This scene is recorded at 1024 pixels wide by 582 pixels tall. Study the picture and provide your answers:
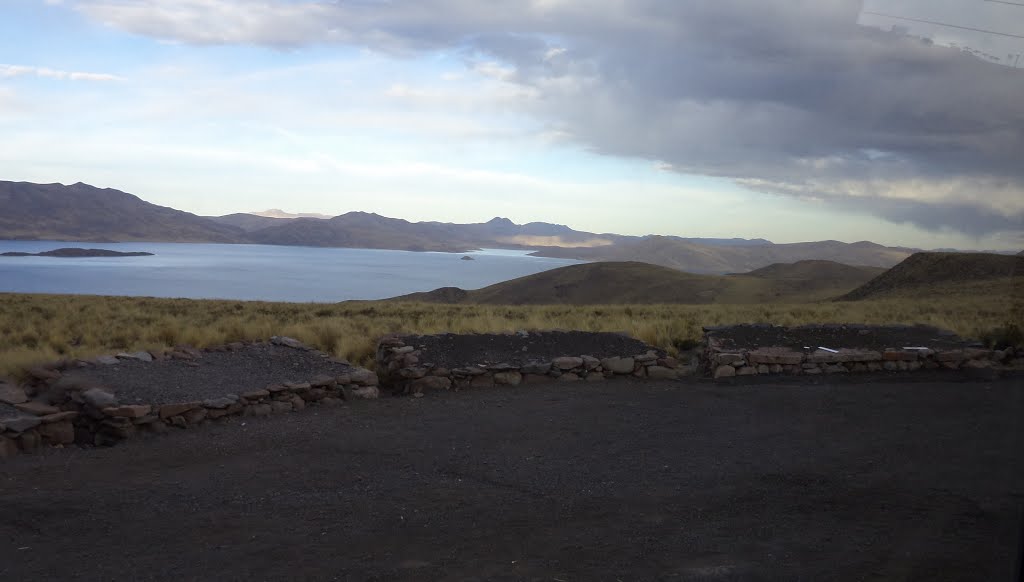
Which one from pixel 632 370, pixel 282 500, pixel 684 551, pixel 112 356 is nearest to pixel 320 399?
pixel 112 356

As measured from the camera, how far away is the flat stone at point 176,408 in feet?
28.3

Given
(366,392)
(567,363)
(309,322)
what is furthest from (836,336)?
(309,322)

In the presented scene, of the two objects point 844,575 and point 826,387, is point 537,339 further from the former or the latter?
point 844,575

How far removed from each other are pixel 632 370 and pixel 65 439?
828cm

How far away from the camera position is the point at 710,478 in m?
6.97

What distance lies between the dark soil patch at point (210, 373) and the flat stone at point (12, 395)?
0.59 m

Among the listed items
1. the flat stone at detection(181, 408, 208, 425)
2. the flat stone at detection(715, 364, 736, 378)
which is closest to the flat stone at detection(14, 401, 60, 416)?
the flat stone at detection(181, 408, 208, 425)

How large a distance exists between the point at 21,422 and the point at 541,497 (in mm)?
5674

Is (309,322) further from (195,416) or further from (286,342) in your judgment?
(195,416)

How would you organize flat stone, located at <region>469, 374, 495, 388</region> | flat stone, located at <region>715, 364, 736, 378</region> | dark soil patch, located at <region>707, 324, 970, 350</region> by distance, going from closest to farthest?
flat stone, located at <region>469, 374, 495, 388</region>, flat stone, located at <region>715, 364, 736, 378</region>, dark soil patch, located at <region>707, 324, 970, 350</region>

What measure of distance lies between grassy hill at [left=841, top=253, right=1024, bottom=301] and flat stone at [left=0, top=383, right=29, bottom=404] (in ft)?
112

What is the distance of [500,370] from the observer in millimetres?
11656

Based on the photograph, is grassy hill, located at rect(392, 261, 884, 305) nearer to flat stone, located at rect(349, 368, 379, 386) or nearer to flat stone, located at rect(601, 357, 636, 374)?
flat stone, located at rect(601, 357, 636, 374)

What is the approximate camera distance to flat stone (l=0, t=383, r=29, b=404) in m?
8.33
